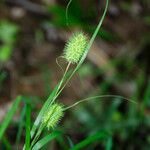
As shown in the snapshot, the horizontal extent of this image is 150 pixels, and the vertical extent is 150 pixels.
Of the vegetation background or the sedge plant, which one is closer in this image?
the sedge plant

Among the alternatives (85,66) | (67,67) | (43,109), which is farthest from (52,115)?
(85,66)

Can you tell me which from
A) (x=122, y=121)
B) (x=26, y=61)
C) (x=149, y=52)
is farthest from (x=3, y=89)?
(x=149, y=52)

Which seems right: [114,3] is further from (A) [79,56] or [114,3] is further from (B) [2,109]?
(A) [79,56]

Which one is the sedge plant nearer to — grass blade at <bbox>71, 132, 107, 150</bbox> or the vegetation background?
grass blade at <bbox>71, 132, 107, 150</bbox>

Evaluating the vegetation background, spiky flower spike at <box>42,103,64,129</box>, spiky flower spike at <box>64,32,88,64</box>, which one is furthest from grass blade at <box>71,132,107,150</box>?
the vegetation background

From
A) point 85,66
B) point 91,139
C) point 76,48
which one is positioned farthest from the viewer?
point 85,66

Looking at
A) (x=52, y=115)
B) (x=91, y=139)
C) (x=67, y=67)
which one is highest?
(x=67, y=67)

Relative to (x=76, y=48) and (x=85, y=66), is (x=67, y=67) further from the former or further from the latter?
(x=85, y=66)

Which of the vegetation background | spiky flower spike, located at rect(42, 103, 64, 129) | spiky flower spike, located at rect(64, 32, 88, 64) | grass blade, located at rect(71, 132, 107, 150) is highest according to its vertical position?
spiky flower spike, located at rect(64, 32, 88, 64)

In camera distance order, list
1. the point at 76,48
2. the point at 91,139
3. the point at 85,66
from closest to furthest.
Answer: the point at 76,48, the point at 91,139, the point at 85,66
